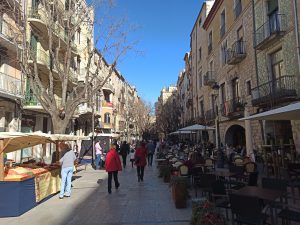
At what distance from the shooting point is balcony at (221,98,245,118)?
21.7 meters

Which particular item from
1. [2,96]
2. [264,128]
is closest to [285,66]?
[264,128]

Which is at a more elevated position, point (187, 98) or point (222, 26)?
point (222, 26)

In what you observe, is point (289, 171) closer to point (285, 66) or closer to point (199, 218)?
point (199, 218)

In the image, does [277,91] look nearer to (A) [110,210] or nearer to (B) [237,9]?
(B) [237,9]

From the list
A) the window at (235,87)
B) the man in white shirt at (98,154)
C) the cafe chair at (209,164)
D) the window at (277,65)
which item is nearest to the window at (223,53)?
the window at (235,87)

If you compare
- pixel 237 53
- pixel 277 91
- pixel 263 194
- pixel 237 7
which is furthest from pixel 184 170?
pixel 237 7

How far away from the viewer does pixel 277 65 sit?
17.7 meters

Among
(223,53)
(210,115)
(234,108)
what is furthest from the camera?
(210,115)

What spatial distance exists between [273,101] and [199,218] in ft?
42.2

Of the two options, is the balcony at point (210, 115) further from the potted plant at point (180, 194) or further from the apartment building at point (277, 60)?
the potted plant at point (180, 194)

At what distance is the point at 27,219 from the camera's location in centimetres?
738

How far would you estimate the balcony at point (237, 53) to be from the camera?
2167cm

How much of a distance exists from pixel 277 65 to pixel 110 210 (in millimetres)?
13733

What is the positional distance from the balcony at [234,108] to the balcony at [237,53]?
2.87 m
